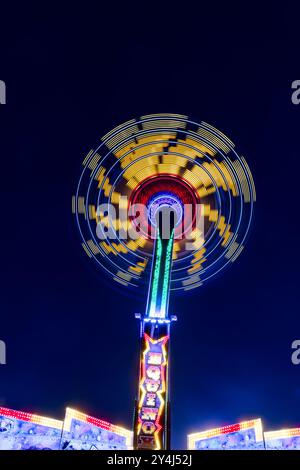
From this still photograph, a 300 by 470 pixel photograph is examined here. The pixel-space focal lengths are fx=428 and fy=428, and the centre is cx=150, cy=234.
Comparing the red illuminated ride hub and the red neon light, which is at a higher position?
the red illuminated ride hub

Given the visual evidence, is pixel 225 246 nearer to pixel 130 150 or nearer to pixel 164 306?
pixel 164 306

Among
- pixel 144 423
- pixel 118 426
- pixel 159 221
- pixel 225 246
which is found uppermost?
pixel 159 221

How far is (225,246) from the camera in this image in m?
29.9

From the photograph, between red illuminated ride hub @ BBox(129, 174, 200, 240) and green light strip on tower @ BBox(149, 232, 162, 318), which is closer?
green light strip on tower @ BBox(149, 232, 162, 318)

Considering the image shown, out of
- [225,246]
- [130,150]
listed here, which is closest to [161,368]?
[225,246]

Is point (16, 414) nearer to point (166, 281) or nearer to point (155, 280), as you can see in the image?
point (155, 280)

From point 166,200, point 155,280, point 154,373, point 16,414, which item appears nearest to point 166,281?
point 155,280

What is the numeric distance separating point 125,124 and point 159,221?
744 centimetres

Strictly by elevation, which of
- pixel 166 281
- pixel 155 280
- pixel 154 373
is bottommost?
pixel 154 373

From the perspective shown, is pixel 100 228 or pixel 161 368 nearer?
pixel 161 368

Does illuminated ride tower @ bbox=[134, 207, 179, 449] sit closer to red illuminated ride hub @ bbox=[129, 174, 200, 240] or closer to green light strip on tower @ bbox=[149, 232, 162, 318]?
green light strip on tower @ bbox=[149, 232, 162, 318]

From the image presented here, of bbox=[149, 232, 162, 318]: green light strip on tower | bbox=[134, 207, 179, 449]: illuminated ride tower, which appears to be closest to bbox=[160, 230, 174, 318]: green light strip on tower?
bbox=[134, 207, 179, 449]: illuminated ride tower

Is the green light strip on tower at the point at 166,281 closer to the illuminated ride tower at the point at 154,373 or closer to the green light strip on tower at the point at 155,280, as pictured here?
the illuminated ride tower at the point at 154,373
